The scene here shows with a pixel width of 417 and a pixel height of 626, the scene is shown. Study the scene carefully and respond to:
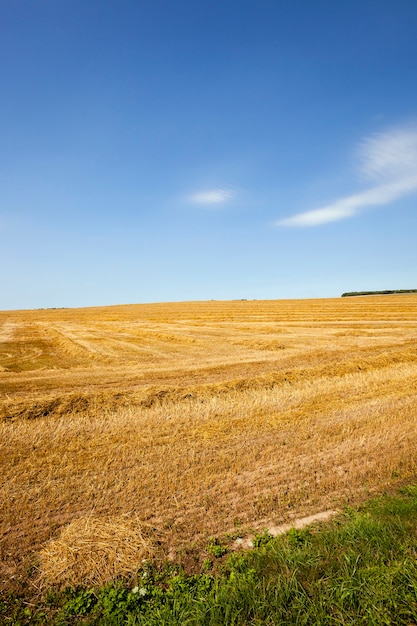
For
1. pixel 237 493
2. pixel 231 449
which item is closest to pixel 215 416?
pixel 231 449

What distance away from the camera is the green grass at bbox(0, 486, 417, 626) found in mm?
3518

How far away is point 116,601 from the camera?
393cm

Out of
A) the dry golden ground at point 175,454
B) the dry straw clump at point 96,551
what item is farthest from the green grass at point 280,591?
the dry golden ground at point 175,454

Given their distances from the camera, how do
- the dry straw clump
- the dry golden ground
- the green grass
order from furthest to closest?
the dry golden ground < the dry straw clump < the green grass

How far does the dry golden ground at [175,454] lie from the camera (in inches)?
194

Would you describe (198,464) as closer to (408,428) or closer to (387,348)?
(408,428)

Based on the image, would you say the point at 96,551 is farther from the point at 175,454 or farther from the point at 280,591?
the point at 175,454

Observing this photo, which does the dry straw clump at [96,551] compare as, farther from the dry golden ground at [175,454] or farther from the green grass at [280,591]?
the green grass at [280,591]

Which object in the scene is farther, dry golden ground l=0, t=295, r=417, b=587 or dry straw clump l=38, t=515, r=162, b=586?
dry golden ground l=0, t=295, r=417, b=587

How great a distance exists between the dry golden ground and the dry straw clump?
2cm

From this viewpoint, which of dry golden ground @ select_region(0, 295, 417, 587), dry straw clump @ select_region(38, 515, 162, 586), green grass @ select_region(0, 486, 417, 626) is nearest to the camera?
green grass @ select_region(0, 486, 417, 626)

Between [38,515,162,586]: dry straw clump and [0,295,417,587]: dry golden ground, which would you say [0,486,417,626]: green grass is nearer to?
[38,515,162,586]: dry straw clump

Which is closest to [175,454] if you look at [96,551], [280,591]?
[96,551]

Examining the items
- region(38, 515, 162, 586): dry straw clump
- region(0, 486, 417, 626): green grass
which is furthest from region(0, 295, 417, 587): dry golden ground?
region(0, 486, 417, 626): green grass
